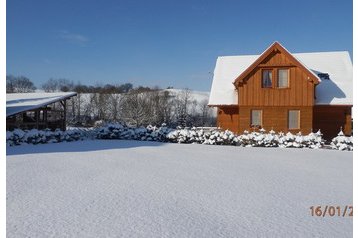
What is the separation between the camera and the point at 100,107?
50906 millimetres

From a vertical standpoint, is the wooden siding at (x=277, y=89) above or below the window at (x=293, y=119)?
above

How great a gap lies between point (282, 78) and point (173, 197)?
16297 millimetres

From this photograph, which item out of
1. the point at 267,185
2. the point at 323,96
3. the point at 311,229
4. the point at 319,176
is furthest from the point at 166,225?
the point at 323,96

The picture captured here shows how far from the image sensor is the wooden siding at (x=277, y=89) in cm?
2081

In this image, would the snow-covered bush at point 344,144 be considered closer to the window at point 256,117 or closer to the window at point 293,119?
the window at point 293,119

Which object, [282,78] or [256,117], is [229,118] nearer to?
[256,117]

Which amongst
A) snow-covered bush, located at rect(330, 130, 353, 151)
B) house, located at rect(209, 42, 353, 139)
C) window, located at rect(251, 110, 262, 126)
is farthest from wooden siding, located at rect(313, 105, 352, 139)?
snow-covered bush, located at rect(330, 130, 353, 151)

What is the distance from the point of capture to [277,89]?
2127 cm

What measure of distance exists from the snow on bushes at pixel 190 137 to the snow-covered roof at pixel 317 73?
3445 mm

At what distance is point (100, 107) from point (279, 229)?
1878 inches

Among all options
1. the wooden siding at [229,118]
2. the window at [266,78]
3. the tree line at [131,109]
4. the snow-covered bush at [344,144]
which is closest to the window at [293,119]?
the window at [266,78]

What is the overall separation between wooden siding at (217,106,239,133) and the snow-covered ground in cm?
1036

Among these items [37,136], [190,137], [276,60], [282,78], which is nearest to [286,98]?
[282,78]

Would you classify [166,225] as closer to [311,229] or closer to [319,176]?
[311,229]
